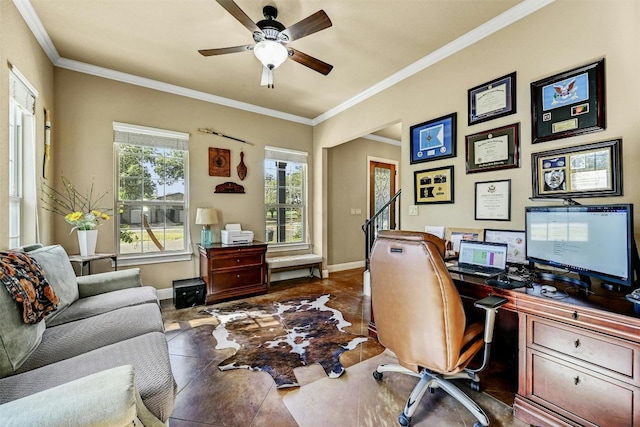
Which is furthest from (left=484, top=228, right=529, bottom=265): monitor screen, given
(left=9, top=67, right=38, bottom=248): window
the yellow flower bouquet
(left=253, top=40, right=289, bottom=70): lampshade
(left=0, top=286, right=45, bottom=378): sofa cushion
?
(left=9, top=67, right=38, bottom=248): window

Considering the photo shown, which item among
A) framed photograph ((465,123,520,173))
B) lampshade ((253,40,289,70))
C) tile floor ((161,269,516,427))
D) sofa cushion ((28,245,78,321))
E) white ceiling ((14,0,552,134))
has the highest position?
white ceiling ((14,0,552,134))

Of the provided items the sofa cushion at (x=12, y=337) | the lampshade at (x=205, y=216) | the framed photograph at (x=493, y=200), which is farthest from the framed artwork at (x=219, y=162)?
the framed photograph at (x=493, y=200)

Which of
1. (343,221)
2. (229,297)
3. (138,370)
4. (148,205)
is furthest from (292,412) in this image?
(343,221)

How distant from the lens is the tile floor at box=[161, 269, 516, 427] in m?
1.55

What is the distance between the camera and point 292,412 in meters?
1.58

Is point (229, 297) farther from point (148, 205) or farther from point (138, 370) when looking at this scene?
point (138, 370)

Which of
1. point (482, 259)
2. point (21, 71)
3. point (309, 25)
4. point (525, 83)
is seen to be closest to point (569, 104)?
point (525, 83)

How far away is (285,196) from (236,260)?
1555 millimetres

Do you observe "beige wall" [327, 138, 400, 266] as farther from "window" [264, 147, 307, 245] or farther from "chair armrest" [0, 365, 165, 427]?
"chair armrest" [0, 365, 165, 427]

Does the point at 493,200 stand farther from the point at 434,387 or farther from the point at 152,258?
the point at 152,258

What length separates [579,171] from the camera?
193cm

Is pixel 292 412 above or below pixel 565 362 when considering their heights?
below

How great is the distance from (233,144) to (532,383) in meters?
4.23

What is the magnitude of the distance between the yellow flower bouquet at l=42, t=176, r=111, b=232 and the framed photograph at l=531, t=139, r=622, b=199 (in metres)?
4.25
